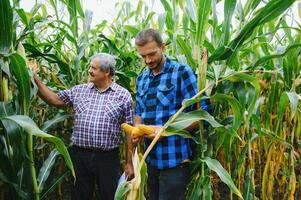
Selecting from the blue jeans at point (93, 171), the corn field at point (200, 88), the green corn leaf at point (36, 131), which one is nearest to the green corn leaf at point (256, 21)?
the corn field at point (200, 88)

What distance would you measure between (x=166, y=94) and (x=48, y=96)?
2.23ft

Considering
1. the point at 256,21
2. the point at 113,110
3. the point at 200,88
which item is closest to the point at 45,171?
the point at 113,110

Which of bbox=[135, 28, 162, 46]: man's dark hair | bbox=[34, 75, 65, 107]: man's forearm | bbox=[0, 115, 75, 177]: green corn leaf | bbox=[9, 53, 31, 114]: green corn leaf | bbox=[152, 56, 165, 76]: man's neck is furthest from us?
bbox=[34, 75, 65, 107]: man's forearm

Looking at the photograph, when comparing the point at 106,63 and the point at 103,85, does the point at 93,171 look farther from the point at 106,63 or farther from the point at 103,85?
the point at 106,63

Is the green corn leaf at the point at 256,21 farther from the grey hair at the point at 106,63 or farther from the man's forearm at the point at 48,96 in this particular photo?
the man's forearm at the point at 48,96

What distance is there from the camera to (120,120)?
2.11 m

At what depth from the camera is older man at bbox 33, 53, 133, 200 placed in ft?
6.70

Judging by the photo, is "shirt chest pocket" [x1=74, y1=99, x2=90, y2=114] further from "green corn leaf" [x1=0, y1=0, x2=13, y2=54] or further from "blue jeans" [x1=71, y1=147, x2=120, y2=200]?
"green corn leaf" [x1=0, y1=0, x2=13, y2=54]

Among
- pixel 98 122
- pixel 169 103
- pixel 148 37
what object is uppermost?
pixel 148 37

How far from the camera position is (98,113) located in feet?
6.72

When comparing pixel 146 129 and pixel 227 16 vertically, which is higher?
pixel 227 16

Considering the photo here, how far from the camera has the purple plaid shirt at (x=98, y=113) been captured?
2.04m

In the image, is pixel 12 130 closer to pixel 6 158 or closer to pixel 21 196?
pixel 6 158

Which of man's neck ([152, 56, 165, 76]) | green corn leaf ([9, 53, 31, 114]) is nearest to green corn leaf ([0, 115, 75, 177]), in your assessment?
green corn leaf ([9, 53, 31, 114])
